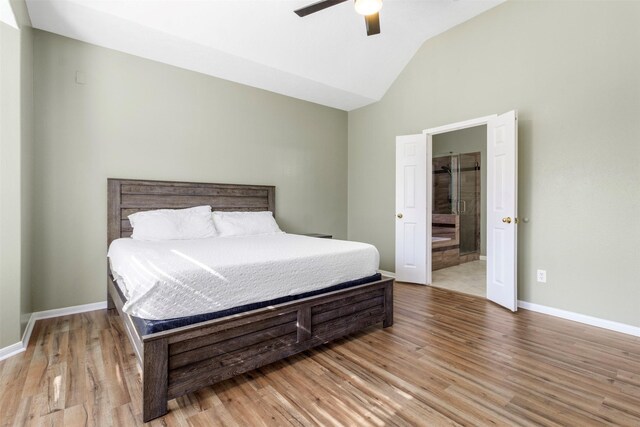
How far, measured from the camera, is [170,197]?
143 inches

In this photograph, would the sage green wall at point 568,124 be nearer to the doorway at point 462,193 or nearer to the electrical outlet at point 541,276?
the electrical outlet at point 541,276

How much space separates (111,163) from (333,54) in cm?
282

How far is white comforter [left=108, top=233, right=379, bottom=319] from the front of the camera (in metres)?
1.67

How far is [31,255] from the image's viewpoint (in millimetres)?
2885

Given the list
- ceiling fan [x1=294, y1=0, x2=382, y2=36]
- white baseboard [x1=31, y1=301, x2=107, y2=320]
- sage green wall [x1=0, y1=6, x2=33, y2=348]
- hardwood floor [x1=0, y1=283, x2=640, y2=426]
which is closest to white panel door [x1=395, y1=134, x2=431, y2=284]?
hardwood floor [x1=0, y1=283, x2=640, y2=426]

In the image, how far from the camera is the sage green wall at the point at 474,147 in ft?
20.6

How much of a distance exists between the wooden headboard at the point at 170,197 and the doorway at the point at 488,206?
1904mm

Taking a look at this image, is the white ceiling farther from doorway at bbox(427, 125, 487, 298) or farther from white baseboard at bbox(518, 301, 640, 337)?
white baseboard at bbox(518, 301, 640, 337)

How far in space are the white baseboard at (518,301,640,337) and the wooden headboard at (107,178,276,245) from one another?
3279 mm

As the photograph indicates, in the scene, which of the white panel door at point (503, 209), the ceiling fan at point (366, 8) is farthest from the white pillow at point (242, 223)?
the white panel door at point (503, 209)

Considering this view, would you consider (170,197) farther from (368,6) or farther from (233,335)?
(368,6)

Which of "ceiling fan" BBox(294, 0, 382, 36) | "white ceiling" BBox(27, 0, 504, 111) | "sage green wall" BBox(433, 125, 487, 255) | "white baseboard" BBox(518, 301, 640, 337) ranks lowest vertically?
"white baseboard" BBox(518, 301, 640, 337)

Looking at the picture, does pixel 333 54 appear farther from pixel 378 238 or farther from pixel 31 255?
pixel 31 255

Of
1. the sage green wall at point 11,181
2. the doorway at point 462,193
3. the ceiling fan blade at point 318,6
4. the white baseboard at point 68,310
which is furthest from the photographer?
the doorway at point 462,193
